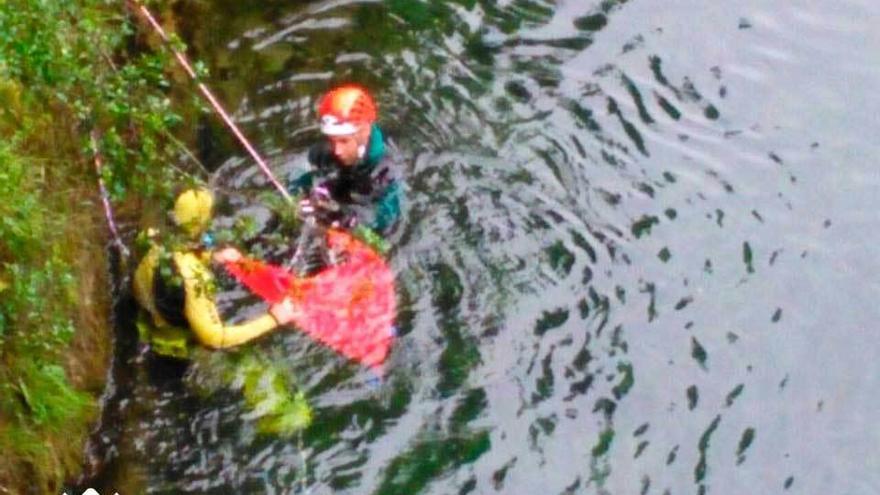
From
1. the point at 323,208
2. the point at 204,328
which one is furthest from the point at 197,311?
the point at 323,208

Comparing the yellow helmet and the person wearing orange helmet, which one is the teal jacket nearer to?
the person wearing orange helmet

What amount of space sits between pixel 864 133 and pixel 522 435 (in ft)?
14.5

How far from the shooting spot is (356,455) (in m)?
8.89

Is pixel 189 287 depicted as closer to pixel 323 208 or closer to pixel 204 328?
pixel 204 328

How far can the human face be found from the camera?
10.7 meters

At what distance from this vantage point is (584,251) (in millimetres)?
10391

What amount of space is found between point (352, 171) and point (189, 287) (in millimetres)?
2283

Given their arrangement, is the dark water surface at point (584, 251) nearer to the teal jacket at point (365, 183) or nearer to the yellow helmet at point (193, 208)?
the teal jacket at point (365, 183)

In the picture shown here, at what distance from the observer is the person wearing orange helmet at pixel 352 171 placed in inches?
416

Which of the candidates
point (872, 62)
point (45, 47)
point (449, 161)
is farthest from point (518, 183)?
point (45, 47)

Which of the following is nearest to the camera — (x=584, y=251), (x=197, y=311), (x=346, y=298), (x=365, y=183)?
(x=197, y=311)

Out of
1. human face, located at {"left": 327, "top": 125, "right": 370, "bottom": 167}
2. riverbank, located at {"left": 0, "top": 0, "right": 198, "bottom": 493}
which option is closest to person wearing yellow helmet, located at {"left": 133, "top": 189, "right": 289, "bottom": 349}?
riverbank, located at {"left": 0, "top": 0, "right": 198, "bottom": 493}

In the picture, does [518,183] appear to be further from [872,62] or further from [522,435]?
[872,62]

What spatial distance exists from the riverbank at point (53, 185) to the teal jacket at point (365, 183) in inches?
79.9
